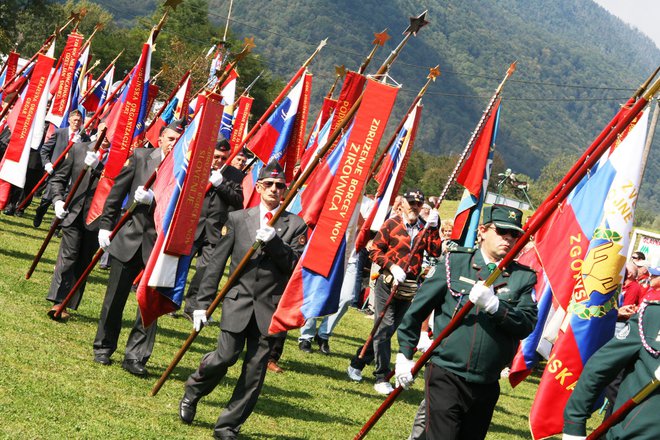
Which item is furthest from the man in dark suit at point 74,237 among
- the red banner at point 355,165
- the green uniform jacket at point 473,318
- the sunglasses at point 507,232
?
the sunglasses at point 507,232

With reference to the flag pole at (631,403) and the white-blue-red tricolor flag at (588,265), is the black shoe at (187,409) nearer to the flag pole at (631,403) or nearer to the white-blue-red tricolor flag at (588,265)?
the white-blue-red tricolor flag at (588,265)

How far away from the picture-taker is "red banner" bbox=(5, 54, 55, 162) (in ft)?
42.8

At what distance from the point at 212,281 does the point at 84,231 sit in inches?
153

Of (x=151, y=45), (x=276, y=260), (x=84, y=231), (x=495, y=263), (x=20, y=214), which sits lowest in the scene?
(x=20, y=214)

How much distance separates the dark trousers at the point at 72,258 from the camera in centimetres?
1131

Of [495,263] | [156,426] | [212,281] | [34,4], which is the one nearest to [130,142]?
[212,281]

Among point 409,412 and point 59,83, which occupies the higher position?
point 59,83

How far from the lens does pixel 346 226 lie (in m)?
8.51

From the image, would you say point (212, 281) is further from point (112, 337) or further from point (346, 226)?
point (112, 337)

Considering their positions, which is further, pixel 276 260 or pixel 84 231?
pixel 84 231

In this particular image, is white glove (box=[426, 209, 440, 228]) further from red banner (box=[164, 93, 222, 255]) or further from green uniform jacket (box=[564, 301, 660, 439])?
green uniform jacket (box=[564, 301, 660, 439])

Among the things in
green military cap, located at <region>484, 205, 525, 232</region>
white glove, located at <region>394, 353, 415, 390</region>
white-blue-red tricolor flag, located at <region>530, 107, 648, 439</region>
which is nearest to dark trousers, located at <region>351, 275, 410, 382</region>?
white-blue-red tricolor flag, located at <region>530, 107, 648, 439</region>

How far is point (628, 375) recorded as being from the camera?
5.70m

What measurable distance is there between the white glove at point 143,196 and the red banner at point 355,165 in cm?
201
